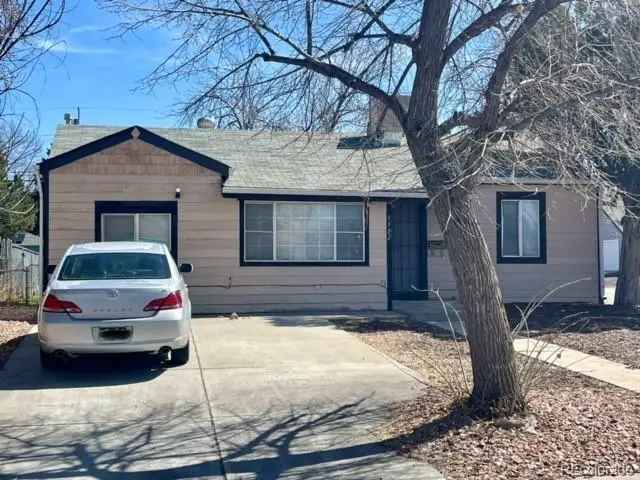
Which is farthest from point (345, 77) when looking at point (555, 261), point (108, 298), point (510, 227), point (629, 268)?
point (555, 261)

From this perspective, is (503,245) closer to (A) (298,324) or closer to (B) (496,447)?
(A) (298,324)

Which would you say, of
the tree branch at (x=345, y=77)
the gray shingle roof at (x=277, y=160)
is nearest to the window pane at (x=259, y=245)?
the gray shingle roof at (x=277, y=160)

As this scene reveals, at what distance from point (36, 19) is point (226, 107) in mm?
3023

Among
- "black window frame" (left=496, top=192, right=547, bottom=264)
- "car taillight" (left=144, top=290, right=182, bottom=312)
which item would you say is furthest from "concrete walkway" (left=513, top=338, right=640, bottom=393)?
"black window frame" (left=496, top=192, right=547, bottom=264)

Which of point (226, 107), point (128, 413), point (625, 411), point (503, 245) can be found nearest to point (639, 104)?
point (625, 411)

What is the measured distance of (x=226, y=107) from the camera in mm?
8203

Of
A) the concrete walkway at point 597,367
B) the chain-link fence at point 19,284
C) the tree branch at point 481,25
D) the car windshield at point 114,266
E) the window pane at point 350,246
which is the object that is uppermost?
the tree branch at point 481,25

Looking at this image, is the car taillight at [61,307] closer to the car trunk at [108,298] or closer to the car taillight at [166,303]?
the car trunk at [108,298]

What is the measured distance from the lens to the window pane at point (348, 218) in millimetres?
15156

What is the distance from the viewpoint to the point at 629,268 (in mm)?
15484

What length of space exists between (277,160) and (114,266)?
7508 mm

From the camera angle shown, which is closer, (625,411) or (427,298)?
(625,411)

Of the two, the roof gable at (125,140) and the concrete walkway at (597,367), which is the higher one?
the roof gable at (125,140)

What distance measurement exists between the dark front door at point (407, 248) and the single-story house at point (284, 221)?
0.03m
